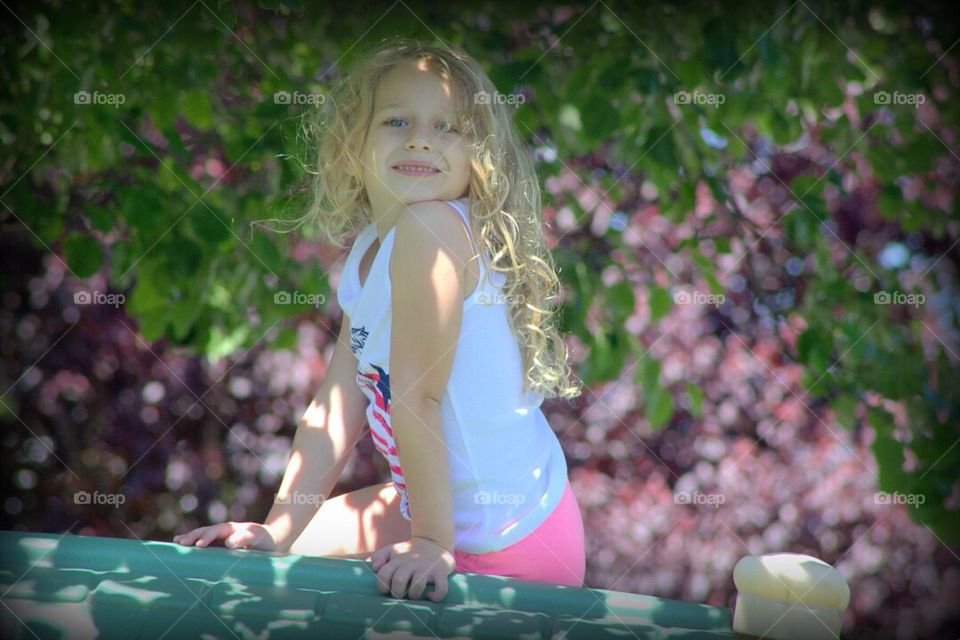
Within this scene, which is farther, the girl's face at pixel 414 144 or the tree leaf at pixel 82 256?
the tree leaf at pixel 82 256

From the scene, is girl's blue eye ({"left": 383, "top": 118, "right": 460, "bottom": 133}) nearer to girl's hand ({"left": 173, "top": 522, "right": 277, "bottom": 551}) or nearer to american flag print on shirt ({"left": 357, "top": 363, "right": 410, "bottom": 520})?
american flag print on shirt ({"left": 357, "top": 363, "right": 410, "bottom": 520})

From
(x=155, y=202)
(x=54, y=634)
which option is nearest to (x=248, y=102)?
(x=155, y=202)

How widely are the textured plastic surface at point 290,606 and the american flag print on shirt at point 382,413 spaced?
0.73 feet

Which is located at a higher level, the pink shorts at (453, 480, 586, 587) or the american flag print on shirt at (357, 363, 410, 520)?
the american flag print on shirt at (357, 363, 410, 520)

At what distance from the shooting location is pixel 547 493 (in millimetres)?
Result: 2031

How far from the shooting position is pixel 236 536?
2047mm

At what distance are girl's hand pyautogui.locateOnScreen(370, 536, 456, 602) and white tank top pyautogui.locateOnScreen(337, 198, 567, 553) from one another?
0.12m

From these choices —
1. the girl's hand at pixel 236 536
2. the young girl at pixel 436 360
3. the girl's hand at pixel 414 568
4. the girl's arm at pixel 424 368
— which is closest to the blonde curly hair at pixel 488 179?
the young girl at pixel 436 360

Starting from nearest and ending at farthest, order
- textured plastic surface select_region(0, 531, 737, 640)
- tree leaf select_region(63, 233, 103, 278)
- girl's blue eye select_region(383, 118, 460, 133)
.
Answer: textured plastic surface select_region(0, 531, 737, 640) < girl's blue eye select_region(383, 118, 460, 133) < tree leaf select_region(63, 233, 103, 278)

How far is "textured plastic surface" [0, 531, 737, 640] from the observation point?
172cm

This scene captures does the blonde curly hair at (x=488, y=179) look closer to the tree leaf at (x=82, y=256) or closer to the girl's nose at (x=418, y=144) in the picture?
the girl's nose at (x=418, y=144)

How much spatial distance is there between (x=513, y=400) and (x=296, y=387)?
7.28 feet

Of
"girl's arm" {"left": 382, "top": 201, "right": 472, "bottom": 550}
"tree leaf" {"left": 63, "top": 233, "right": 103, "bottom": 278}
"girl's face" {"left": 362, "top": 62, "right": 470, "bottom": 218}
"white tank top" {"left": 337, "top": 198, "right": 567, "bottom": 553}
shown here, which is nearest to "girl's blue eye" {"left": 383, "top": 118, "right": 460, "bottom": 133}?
"girl's face" {"left": 362, "top": 62, "right": 470, "bottom": 218}

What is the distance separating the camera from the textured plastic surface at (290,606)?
5.65 ft
